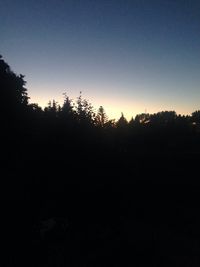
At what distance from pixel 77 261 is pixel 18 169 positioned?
5.76 meters

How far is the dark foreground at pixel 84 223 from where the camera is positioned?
1436 cm

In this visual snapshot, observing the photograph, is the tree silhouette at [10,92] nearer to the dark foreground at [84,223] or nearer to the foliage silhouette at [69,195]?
the foliage silhouette at [69,195]

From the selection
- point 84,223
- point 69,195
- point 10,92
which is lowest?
point 84,223

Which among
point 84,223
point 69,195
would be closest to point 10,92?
point 69,195

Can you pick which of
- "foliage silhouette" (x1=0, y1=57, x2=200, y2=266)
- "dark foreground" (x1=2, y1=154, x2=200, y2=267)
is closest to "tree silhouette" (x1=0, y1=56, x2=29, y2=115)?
"foliage silhouette" (x1=0, y1=57, x2=200, y2=266)

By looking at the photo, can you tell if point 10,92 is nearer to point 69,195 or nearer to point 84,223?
point 69,195

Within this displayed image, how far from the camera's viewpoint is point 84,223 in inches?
688

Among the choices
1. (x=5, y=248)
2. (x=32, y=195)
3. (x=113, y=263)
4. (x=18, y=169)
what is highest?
(x=18, y=169)

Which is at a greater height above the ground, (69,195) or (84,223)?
(69,195)

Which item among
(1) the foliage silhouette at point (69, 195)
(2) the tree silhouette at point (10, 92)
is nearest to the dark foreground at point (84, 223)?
(1) the foliage silhouette at point (69, 195)

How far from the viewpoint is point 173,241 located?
18.0 metres

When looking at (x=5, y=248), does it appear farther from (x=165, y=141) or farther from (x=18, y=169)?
(x=165, y=141)

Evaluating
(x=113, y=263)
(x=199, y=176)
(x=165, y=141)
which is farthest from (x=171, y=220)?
(x=165, y=141)

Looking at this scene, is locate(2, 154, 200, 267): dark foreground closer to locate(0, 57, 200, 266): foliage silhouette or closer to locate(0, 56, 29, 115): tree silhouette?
locate(0, 57, 200, 266): foliage silhouette
